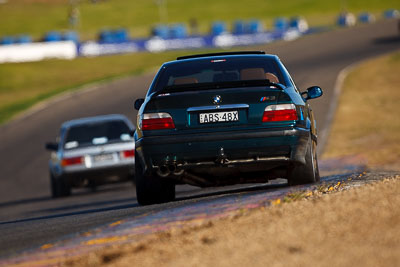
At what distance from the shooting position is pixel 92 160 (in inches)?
646

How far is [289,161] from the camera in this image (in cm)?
907

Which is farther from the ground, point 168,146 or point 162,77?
point 162,77

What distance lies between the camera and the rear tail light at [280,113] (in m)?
8.96

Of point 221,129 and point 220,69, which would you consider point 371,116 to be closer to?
point 220,69

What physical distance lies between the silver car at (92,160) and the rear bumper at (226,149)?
23.9 ft

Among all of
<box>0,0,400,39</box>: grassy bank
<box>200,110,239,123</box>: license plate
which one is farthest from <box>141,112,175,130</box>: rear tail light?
<box>0,0,400,39</box>: grassy bank

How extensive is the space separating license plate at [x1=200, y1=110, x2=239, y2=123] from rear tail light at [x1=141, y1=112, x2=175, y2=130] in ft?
1.10

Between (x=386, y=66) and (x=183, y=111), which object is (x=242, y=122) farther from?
(x=386, y=66)

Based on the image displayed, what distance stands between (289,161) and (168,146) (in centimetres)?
125

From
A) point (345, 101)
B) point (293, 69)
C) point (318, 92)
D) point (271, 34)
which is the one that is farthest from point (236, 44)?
point (318, 92)

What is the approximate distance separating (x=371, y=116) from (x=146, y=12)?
8544cm

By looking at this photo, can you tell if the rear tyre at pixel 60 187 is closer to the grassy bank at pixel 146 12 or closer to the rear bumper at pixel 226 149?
the rear bumper at pixel 226 149

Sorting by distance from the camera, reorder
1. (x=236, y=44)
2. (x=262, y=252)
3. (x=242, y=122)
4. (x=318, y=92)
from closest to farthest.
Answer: (x=262, y=252)
(x=242, y=122)
(x=318, y=92)
(x=236, y=44)

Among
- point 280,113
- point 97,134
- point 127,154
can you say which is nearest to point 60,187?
point 97,134
